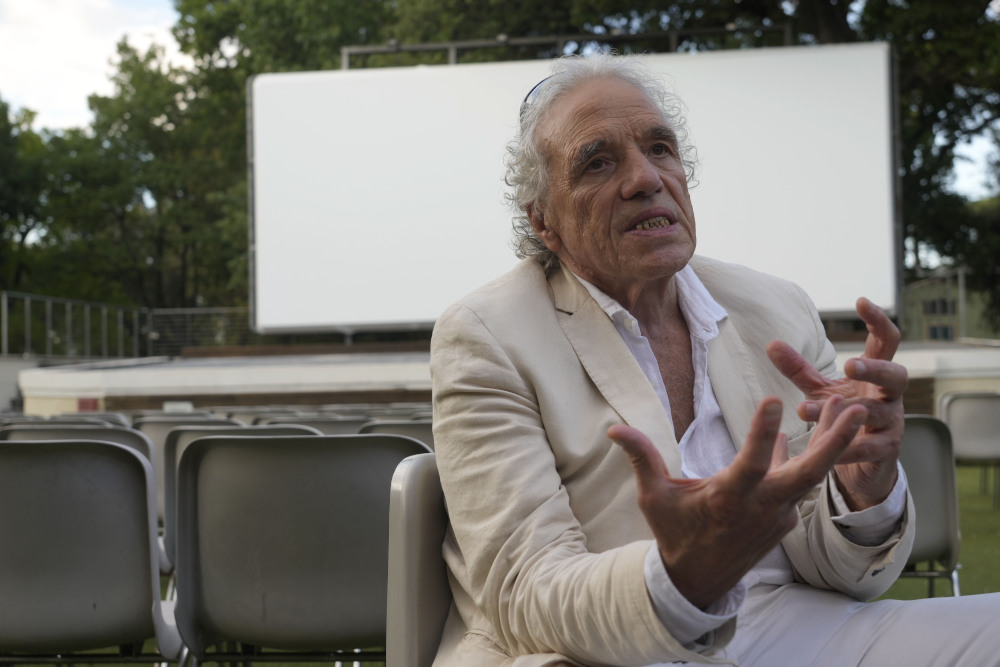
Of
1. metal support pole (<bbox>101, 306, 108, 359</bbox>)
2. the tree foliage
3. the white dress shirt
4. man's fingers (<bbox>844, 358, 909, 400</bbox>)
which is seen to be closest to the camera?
man's fingers (<bbox>844, 358, 909, 400</bbox>)

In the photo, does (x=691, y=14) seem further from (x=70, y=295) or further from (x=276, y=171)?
(x=70, y=295)

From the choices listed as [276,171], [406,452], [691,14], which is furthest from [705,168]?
[406,452]

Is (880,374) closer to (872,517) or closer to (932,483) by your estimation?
(872,517)

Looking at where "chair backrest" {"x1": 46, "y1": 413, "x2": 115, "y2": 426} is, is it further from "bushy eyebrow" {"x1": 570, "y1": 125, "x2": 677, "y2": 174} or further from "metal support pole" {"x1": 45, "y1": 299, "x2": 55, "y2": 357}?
"metal support pole" {"x1": 45, "y1": 299, "x2": 55, "y2": 357}

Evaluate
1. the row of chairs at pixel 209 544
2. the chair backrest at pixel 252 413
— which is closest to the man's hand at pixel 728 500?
the row of chairs at pixel 209 544

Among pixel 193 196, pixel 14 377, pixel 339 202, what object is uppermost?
pixel 193 196

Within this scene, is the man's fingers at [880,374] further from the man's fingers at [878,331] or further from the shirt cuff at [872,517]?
the shirt cuff at [872,517]

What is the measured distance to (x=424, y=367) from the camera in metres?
9.90

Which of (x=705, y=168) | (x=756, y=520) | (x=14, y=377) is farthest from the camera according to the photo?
(x=14, y=377)

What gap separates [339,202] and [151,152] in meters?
17.7

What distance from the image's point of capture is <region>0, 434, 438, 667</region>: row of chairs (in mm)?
2107

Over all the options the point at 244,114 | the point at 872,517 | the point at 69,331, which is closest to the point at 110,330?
the point at 69,331

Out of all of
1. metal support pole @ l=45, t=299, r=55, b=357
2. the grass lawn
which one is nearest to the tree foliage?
metal support pole @ l=45, t=299, r=55, b=357

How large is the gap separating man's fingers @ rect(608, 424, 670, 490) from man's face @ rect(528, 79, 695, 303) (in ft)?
1.80
